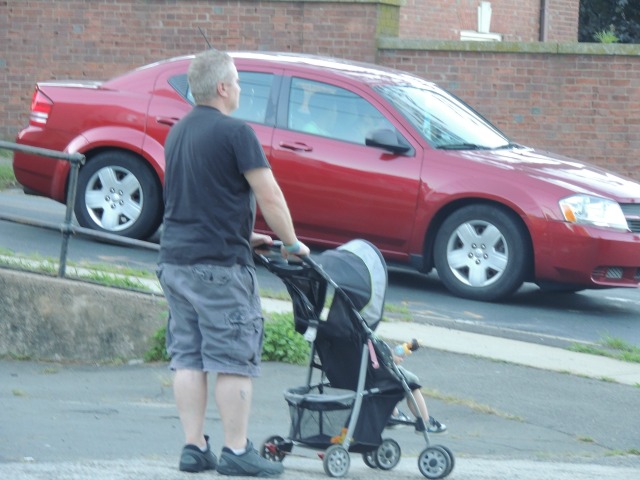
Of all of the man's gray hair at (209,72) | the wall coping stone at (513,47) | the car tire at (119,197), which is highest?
the wall coping stone at (513,47)

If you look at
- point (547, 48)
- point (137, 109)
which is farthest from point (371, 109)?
point (547, 48)

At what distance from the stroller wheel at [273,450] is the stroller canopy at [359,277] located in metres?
0.57

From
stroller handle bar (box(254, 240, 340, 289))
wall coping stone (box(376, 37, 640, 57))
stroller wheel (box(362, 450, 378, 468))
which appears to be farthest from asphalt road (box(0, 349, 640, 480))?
wall coping stone (box(376, 37, 640, 57))

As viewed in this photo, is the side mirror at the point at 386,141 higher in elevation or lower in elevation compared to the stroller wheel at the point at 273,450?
higher

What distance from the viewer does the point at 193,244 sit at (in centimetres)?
498

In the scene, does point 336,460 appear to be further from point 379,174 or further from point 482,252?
point 379,174

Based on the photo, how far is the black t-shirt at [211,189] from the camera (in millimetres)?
4906

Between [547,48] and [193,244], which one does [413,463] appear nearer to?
[193,244]

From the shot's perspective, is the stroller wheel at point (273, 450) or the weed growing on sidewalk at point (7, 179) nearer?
the stroller wheel at point (273, 450)

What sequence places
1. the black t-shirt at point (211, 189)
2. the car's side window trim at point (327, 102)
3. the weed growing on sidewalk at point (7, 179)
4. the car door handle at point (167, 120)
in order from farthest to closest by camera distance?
the weed growing on sidewalk at point (7, 179) → the car door handle at point (167, 120) → the car's side window trim at point (327, 102) → the black t-shirt at point (211, 189)

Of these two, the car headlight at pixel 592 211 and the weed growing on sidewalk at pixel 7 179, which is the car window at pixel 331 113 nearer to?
the car headlight at pixel 592 211

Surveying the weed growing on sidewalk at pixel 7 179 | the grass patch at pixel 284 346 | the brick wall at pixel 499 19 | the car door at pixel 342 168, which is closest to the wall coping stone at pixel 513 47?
the brick wall at pixel 499 19

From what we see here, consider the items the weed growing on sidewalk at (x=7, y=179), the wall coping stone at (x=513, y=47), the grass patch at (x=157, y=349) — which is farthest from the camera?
the wall coping stone at (x=513, y=47)

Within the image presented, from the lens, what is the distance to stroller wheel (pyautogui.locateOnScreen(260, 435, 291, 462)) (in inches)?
210
